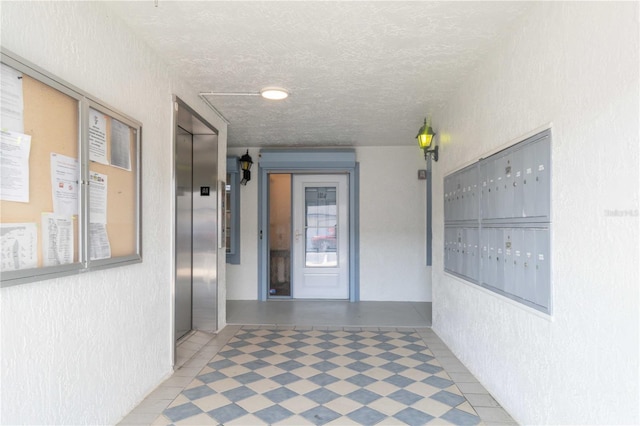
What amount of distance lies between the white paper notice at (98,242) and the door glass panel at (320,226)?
439cm

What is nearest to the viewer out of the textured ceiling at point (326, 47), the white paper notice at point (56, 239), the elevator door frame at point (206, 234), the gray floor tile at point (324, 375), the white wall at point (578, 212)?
the white wall at point (578, 212)

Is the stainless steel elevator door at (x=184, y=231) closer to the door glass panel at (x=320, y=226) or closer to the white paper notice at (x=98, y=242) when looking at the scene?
the white paper notice at (x=98, y=242)

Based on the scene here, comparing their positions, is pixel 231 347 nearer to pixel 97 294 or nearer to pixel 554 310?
pixel 97 294

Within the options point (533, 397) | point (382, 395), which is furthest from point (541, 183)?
point (382, 395)

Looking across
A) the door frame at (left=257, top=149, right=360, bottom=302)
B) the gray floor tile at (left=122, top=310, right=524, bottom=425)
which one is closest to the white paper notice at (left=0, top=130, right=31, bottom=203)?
the gray floor tile at (left=122, top=310, right=524, bottom=425)

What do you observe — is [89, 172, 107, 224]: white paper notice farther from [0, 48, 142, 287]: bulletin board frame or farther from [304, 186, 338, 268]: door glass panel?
[304, 186, 338, 268]: door glass panel

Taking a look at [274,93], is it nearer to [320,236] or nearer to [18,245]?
[18,245]

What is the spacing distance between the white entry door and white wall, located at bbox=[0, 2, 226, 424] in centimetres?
345

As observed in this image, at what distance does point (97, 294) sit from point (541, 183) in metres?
2.44

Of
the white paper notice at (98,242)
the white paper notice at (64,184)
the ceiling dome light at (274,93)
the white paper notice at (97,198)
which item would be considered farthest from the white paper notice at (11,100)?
the ceiling dome light at (274,93)

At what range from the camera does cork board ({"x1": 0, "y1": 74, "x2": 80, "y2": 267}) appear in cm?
166

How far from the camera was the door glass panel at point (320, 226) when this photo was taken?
6.54m

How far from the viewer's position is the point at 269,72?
3240 millimetres

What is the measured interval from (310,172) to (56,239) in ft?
15.7
